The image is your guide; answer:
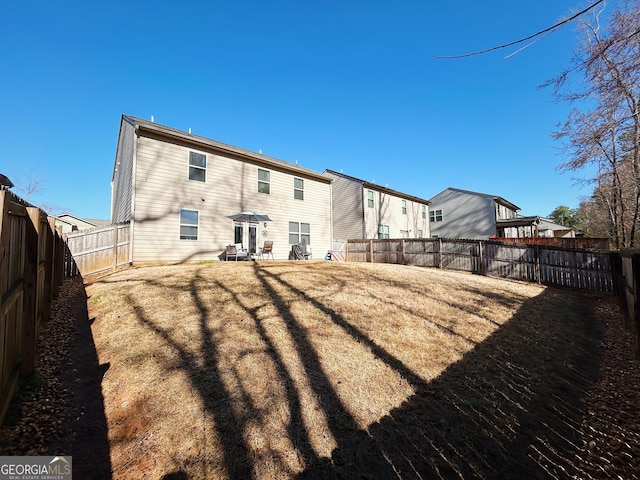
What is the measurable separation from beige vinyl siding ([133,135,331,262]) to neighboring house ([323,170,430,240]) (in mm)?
6253

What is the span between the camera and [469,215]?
2725cm

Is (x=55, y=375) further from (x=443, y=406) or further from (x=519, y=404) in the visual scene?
(x=519, y=404)

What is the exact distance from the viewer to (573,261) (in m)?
9.87

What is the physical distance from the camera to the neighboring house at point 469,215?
25.9m

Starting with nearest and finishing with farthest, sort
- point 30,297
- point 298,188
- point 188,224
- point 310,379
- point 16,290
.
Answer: point 16,290 < point 30,297 < point 310,379 < point 188,224 < point 298,188

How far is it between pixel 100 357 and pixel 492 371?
562cm

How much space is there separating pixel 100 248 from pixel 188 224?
3.15 metres

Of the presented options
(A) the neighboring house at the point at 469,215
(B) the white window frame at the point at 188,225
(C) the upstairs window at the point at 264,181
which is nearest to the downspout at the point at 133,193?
(B) the white window frame at the point at 188,225

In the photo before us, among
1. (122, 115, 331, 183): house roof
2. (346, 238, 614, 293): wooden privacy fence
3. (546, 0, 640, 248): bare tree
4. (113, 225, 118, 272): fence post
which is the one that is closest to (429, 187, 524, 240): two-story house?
(546, 0, 640, 248): bare tree

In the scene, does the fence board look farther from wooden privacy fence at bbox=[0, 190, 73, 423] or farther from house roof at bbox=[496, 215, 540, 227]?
house roof at bbox=[496, 215, 540, 227]

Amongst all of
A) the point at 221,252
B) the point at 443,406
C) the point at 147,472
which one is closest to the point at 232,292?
the point at 147,472

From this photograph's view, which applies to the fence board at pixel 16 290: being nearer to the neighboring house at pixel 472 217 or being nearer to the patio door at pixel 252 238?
the patio door at pixel 252 238

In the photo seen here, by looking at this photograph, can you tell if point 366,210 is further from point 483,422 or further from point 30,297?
point 30,297

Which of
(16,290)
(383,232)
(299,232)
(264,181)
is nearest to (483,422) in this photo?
(16,290)
